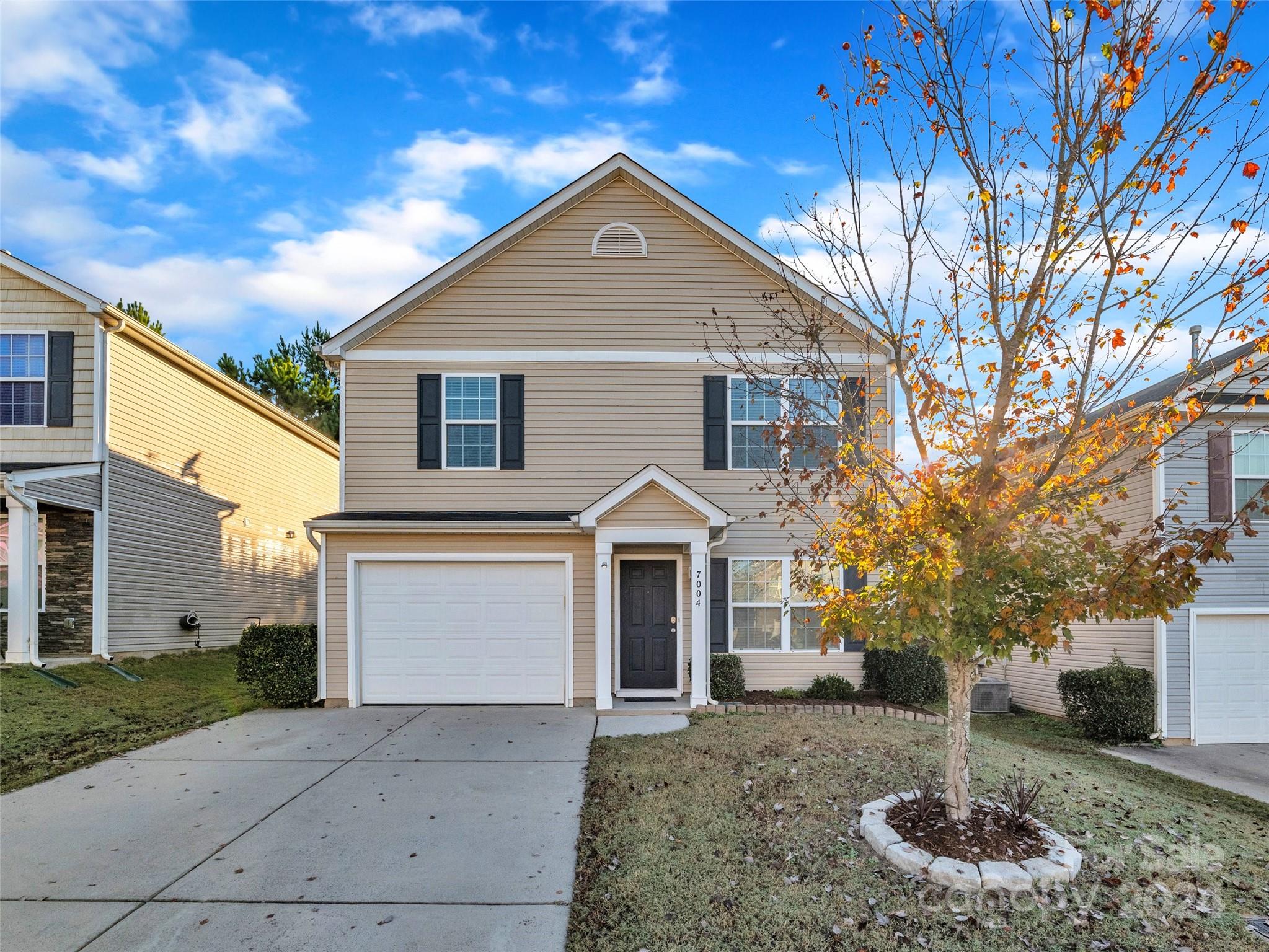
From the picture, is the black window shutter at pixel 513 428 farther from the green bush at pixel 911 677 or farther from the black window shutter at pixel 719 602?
the green bush at pixel 911 677

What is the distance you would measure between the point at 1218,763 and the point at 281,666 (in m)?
12.6

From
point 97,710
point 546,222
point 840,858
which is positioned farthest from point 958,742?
point 97,710

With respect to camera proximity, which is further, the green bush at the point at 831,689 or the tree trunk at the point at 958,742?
the green bush at the point at 831,689

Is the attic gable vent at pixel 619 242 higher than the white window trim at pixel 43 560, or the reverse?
the attic gable vent at pixel 619 242

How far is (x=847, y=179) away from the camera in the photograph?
560 cm

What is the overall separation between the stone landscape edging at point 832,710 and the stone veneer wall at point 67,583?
9.98 m

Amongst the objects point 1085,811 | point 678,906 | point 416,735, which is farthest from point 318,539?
point 1085,811

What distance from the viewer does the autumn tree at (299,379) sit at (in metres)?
29.2

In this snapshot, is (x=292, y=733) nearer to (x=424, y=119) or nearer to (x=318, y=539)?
(x=318, y=539)

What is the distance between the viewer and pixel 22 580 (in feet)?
36.4

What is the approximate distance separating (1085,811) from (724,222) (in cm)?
886

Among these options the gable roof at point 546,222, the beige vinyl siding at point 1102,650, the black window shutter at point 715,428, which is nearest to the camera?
the beige vinyl siding at point 1102,650

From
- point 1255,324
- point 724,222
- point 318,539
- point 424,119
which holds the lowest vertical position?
point 318,539

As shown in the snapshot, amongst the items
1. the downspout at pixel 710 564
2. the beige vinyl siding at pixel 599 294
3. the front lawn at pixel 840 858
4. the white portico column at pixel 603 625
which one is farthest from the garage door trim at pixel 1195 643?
the white portico column at pixel 603 625
